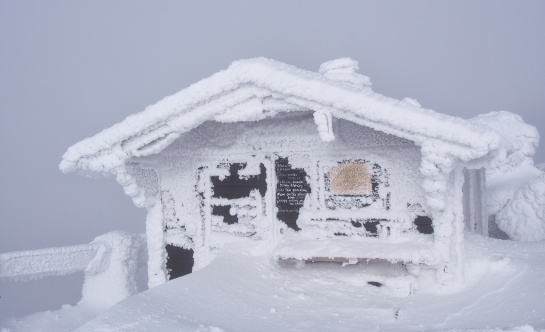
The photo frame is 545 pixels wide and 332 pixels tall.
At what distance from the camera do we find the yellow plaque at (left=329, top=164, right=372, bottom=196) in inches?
247

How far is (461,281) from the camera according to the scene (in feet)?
18.2

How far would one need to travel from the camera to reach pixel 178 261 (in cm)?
752

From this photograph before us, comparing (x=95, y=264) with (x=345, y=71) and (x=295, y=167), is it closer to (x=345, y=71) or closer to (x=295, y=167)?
(x=295, y=167)

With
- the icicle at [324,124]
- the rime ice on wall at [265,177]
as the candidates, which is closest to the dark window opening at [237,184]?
the rime ice on wall at [265,177]

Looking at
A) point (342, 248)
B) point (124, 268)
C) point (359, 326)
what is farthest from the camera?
point (124, 268)

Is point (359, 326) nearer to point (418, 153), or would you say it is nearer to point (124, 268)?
point (418, 153)

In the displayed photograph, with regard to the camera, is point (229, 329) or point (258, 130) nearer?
point (229, 329)

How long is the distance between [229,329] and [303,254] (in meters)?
2.06

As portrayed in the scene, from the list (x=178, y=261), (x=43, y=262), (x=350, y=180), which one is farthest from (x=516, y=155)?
(x=43, y=262)

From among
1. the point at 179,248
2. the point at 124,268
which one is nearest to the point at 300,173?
the point at 179,248

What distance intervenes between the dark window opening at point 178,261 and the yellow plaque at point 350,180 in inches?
109

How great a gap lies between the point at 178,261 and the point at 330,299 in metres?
3.30

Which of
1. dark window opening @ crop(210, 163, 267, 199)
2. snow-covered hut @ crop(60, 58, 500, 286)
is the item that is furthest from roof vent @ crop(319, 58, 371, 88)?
dark window opening @ crop(210, 163, 267, 199)

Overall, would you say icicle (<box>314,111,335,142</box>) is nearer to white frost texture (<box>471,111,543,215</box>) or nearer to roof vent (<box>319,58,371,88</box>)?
roof vent (<box>319,58,371,88</box>)
